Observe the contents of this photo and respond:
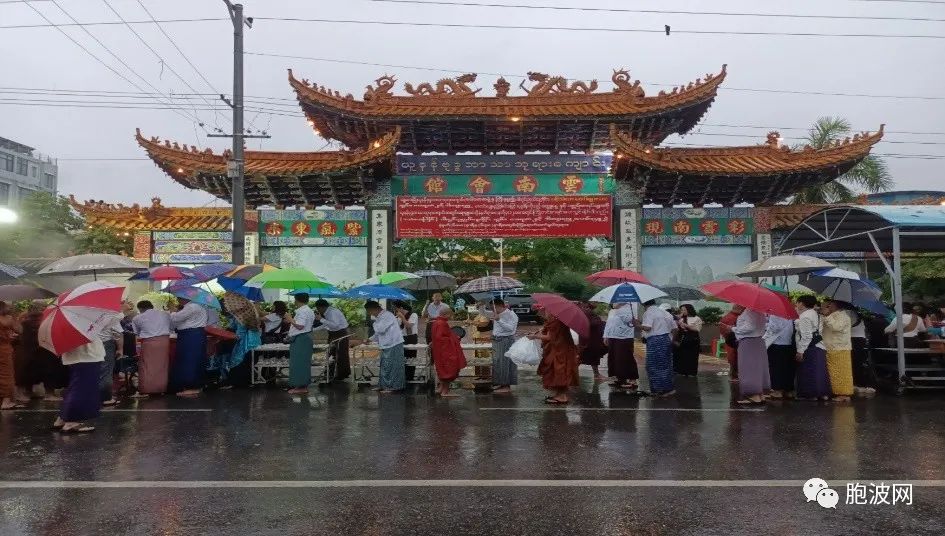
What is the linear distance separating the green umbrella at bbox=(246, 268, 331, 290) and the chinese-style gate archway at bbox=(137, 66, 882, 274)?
5699mm

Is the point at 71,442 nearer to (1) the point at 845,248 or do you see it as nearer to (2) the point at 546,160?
(2) the point at 546,160

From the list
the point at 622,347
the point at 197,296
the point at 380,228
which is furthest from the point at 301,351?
the point at 380,228

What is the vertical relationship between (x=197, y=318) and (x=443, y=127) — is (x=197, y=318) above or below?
below

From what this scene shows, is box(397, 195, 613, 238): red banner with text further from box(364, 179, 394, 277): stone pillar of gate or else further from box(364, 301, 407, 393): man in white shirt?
box(364, 301, 407, 393): man in white shirt

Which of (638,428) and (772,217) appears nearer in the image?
(638,428)

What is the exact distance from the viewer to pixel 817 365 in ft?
30.7

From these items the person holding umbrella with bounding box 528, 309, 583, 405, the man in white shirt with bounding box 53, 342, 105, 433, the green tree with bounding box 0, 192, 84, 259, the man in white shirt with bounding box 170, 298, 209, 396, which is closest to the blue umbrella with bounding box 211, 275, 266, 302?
the man in white shirt with bounding box 170, 298, 209, 396

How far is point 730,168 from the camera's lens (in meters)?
16.0

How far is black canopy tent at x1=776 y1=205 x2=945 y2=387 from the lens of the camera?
33.2ft

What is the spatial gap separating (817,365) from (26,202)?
31619 millimetres

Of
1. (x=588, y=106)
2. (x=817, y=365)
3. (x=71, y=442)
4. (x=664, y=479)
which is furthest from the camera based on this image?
(x=588, y=106)

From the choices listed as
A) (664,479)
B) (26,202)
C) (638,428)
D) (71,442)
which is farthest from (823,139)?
(26,202)

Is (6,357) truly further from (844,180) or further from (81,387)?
(844,180)

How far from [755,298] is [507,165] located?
30.9 ft
